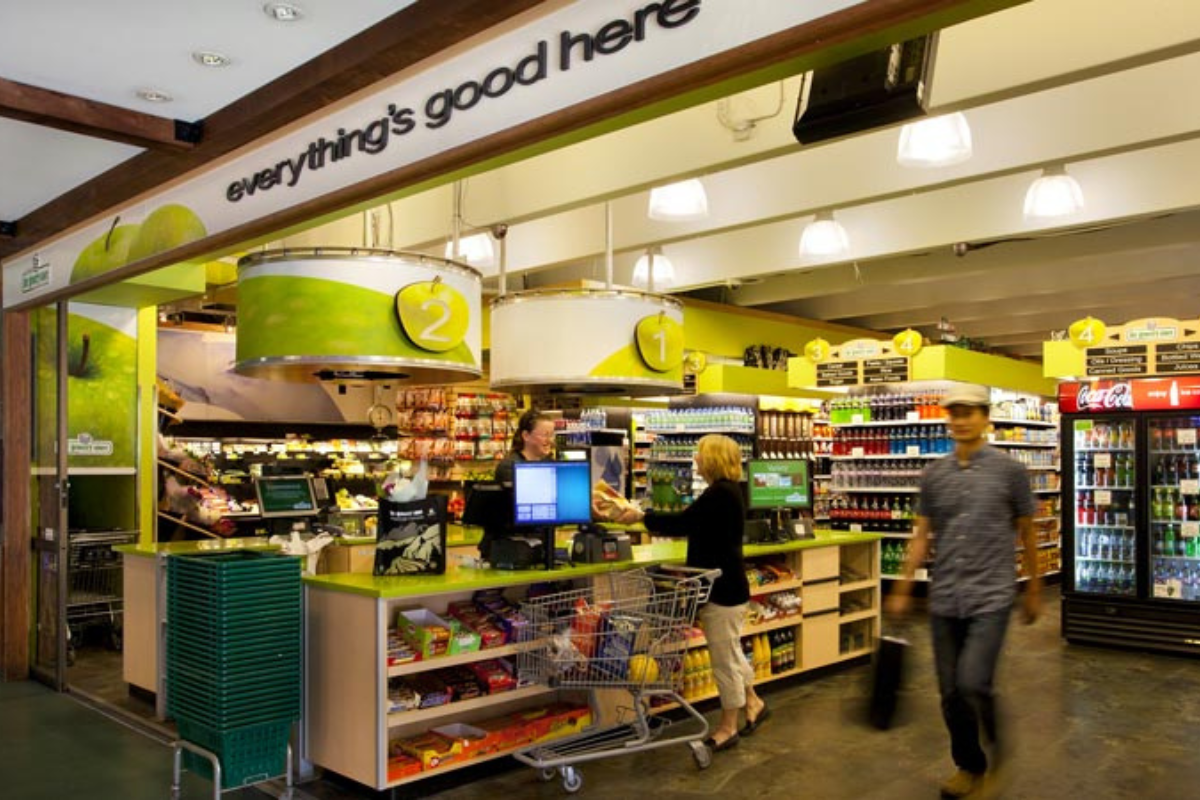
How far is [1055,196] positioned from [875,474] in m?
7.11

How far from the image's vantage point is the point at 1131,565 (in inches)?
357

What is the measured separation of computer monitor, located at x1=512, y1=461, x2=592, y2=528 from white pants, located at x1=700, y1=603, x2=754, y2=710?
93 cm

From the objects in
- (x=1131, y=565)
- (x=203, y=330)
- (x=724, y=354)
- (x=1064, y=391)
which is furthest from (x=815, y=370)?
(x=203, y=330)

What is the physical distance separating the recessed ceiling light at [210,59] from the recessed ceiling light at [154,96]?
48 cm

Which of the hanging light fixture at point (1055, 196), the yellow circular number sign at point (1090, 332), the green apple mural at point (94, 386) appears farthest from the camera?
the yellow circular number sign at point (1090, 332)

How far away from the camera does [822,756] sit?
5.62 m

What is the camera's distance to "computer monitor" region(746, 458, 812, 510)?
7.30 m

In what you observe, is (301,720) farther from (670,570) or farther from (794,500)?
(794,500)

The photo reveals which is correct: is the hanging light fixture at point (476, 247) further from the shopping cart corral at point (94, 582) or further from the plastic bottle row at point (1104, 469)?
the plastic bottle row at point (1104, 469)

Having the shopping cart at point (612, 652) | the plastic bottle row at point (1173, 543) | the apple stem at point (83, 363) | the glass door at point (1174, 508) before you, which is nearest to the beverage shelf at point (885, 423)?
the glass door at point (1174, 508)

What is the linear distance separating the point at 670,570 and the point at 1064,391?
5.39 metres

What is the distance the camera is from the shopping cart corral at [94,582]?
26.7 ft

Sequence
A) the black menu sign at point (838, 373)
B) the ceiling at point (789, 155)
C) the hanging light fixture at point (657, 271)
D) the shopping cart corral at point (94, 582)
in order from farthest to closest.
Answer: the black menu sign at point (838, 373), the hanging light fixture at point (657, 271), the shopping cart corral at point (94, 582), the ceiling at point (789, 155)

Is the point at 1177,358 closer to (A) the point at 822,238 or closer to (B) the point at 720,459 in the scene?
(A) the point at 822,238
